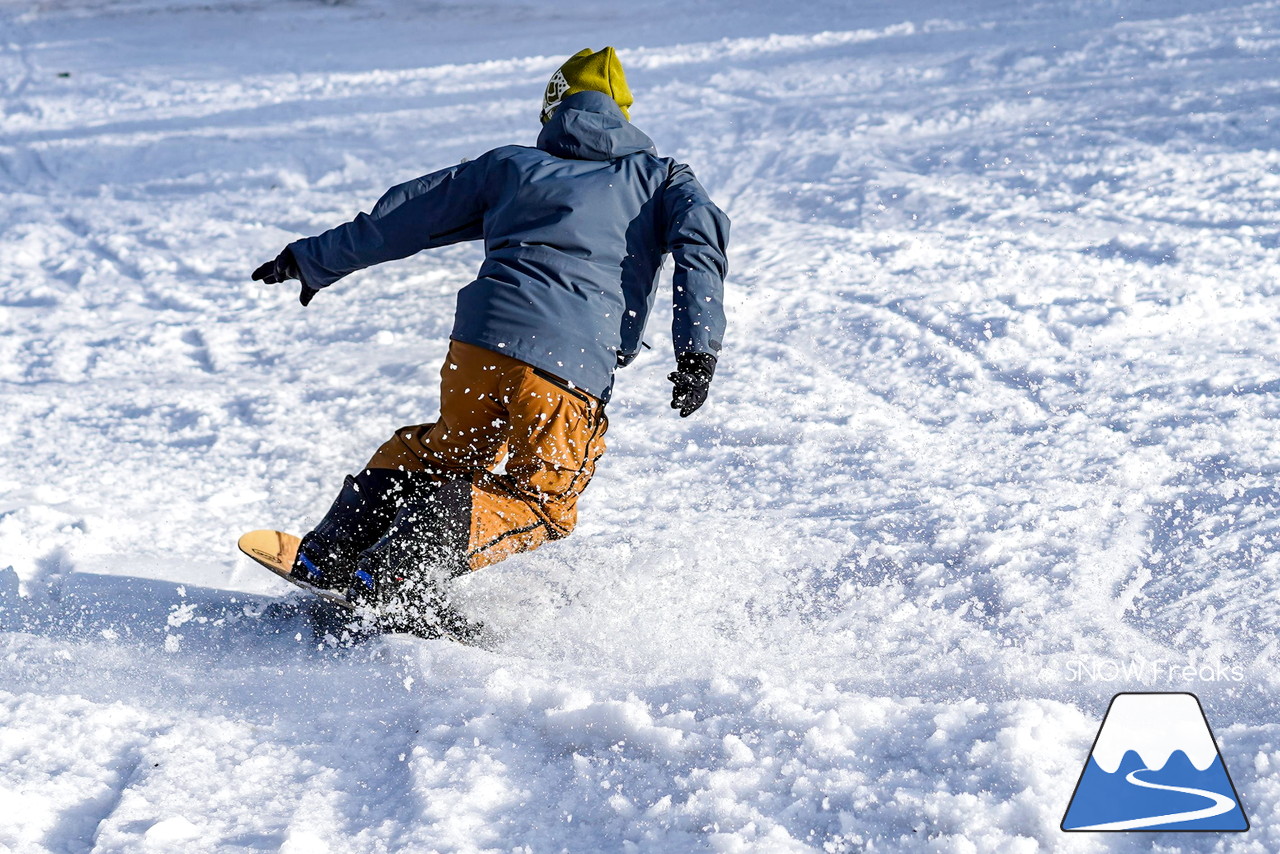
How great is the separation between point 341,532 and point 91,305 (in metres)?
3.38

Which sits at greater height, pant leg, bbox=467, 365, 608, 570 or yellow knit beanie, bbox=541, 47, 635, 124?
yellow knit beanie, bbox=541, 47, 635, 124

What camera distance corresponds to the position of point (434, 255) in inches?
228

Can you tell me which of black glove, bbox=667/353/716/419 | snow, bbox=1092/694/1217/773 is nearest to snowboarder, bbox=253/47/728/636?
black glove, bbox=667/353/716/419

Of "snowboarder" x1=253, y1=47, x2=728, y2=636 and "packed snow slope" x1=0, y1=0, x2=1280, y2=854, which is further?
"snowboarder" x1=253, y1=47, x2=728, y2=636

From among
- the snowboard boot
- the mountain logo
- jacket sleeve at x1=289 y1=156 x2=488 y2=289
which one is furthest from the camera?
jacket sleeve at x1=289 y1=156 x2=488 y2=289

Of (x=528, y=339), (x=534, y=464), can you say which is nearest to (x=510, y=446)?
(x=534, y=464)

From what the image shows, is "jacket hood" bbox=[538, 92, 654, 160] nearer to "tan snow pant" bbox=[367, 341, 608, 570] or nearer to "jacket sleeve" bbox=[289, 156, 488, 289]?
"jacket sleeve" bbox=[289, 156, 488, 289]

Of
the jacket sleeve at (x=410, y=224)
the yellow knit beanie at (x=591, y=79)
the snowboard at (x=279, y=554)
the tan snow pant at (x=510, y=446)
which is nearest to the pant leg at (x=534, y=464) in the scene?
the tan snow pant at (x=510, y=446)

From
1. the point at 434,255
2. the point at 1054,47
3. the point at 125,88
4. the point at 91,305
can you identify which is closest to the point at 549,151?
the point at 434,255

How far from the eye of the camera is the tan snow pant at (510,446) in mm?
2557

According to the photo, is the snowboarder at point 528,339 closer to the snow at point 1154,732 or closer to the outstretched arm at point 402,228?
the outstretched arm at point 402,228

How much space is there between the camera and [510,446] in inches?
104

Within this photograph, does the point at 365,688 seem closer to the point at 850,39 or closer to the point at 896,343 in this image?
the point at 896,343

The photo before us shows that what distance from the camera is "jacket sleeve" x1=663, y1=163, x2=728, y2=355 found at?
8.46 ft
